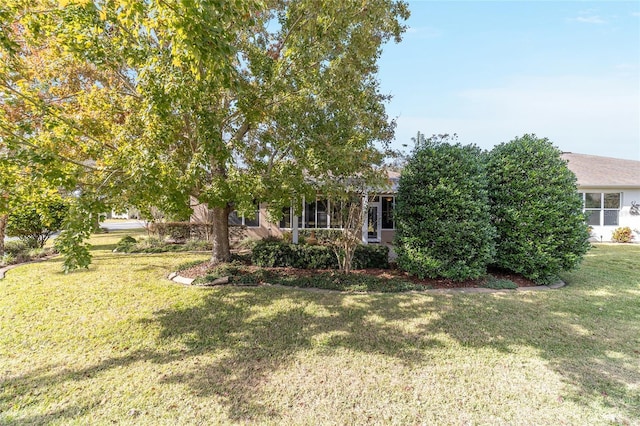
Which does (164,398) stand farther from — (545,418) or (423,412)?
(545,418)

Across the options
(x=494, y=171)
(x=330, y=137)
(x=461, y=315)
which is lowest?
(x=461, y=315)

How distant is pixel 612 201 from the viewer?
1638 centimetres

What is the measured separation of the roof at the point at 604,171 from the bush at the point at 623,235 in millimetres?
2299

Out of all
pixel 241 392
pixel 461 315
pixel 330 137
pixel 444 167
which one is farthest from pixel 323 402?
pixel 444 167

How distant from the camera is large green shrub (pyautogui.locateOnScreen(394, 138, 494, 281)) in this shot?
708 centimetres

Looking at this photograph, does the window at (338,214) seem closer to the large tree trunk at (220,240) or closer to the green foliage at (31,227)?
the large tree trunk at (220,240)

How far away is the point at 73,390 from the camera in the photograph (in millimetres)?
3354

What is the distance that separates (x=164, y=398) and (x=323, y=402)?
1.70 m

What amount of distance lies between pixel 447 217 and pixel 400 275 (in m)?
2.18

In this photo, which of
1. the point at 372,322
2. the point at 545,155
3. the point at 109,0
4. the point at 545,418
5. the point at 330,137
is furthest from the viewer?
the point at 545,155

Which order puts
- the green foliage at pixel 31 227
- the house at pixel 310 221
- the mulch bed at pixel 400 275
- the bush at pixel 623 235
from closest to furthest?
the mulch bed at pixel 400 275 → the green foliage at pixel 31 227 → the bush at pixel 623 235 → the house at pixel 310 221

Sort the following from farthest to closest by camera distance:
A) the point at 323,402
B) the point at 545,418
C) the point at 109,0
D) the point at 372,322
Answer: the point at 372,322
the point at 109,0
the point at 323,402
the point at 545,418

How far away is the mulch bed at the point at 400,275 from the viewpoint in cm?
750

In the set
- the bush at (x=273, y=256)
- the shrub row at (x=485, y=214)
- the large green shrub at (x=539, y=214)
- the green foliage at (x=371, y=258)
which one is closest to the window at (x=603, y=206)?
the large green shrub at (x=539, y=214)
